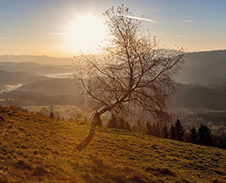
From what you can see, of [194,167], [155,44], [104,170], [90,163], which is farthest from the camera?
[194,167]

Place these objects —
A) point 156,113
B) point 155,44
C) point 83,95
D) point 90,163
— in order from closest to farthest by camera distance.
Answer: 1. point 90,163
2. point 155,44
3. point 156,113
4. point 83,95

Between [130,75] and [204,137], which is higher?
[130,75]

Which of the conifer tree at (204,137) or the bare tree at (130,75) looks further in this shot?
the conifer tree at (204,137)

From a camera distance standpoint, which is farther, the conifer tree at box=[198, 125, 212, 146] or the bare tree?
the conifer tree at box=[198, 125, 212, 146]

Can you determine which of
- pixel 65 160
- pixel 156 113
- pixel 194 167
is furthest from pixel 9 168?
pixel 194 167

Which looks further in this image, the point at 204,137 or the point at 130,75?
the point at 204,137

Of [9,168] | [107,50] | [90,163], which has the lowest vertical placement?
[90,163]

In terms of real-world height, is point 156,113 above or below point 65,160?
above

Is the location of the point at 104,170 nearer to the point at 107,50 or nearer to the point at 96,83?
the point at 96,83

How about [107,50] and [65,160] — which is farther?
[107,50]

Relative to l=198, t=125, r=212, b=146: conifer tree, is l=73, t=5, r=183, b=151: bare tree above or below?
above

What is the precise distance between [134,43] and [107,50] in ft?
7.21

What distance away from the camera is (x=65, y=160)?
38.3ft

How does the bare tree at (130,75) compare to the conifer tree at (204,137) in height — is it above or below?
above
